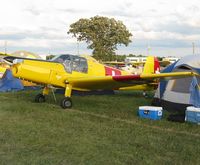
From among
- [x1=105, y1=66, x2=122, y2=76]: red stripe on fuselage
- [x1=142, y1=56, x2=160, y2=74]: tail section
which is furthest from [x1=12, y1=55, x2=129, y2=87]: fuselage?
[x1=142, y1=56, x2=160, y2=74]: tail section

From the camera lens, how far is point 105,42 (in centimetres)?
4572

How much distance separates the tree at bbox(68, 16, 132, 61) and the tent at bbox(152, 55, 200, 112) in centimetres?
3465

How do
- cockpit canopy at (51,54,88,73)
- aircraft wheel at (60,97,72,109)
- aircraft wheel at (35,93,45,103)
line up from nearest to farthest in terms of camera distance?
aircraft wheel at (60,97,72,109) → cockpit canopy at (51,54,88,73) → aircraft wheel at (35,93,45,103)

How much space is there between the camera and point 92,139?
6328 millimetres

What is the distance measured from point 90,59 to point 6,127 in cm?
546

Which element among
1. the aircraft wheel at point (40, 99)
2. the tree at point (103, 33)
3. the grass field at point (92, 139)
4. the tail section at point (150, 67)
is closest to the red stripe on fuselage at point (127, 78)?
the grass field at point (92, 139)

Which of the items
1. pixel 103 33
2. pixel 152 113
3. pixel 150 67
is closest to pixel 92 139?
pixel 152 113

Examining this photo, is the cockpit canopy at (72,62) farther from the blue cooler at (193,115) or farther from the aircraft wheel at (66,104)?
the blue cooler at (193,115)

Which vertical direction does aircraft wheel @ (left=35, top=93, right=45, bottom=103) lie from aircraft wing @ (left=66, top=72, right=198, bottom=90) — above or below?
below

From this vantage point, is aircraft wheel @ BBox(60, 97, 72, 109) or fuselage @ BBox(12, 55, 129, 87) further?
fuselage @ BBox(12, 55, 129, 87)

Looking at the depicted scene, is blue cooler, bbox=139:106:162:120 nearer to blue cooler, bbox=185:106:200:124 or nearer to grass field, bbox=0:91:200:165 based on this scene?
grass field, bbox=0:91:200:165

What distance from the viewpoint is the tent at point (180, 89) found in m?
9.53

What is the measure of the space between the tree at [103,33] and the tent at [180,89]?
114 feet

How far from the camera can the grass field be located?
5164mm
